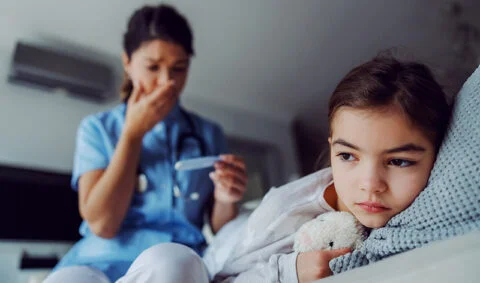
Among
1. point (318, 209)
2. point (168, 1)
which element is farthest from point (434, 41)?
point (318, 209)

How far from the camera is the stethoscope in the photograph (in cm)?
87

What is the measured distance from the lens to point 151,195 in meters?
0.87

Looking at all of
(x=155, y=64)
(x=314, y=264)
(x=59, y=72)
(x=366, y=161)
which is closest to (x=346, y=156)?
(x=366, y=161)

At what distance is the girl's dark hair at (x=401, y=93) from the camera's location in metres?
0.54

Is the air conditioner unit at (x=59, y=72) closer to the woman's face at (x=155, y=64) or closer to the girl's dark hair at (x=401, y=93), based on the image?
the woman's face at (x=155, y=64)

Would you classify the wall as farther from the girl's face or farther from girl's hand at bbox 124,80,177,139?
the girl's face

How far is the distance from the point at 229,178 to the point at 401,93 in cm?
41

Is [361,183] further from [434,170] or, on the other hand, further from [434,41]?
[434,41]

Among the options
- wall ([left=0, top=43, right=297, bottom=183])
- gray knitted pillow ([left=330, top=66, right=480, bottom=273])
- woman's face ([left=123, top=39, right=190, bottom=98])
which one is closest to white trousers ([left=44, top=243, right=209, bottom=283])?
gray knitted pillow ([left=330, top=66, right=480, bottom=273])

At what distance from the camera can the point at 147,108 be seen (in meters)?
0.88

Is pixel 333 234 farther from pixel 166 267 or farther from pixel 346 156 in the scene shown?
pixel 166 267

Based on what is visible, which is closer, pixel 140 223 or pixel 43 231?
pixel 140 223

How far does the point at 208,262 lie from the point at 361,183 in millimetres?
357

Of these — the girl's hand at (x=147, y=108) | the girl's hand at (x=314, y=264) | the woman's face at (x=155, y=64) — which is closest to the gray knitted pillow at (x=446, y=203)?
the girl's hand at (x=314, y=264)
